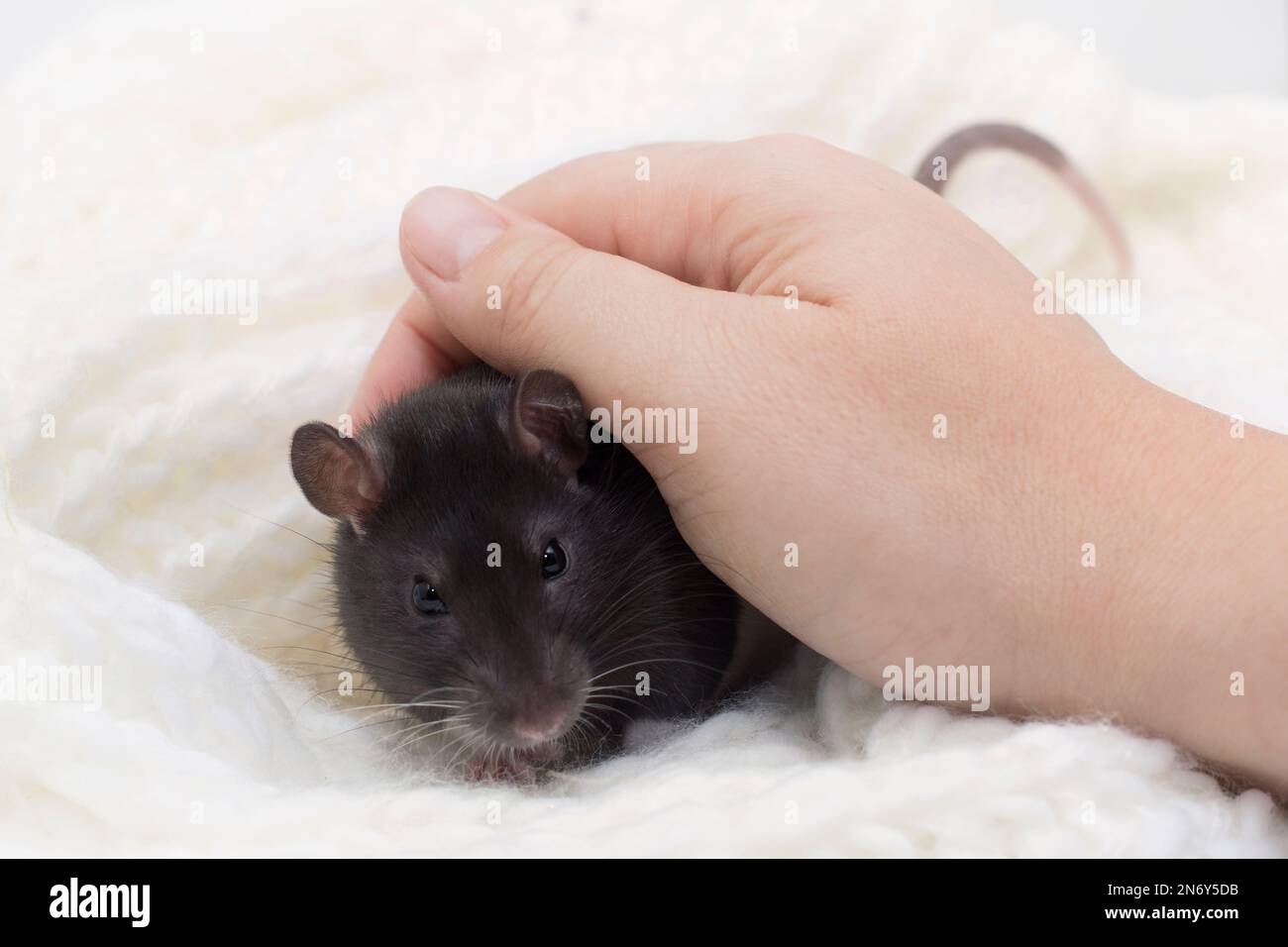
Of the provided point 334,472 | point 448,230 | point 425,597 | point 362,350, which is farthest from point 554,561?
point 362,350

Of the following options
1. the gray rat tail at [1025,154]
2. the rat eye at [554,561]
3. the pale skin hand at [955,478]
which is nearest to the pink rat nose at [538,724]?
the rat eye at [554,561]

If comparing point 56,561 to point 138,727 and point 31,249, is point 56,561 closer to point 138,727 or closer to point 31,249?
point 138,727

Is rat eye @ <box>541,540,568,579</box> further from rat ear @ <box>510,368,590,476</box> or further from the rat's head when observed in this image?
rat ear @ <box>510,368,590,476</box>

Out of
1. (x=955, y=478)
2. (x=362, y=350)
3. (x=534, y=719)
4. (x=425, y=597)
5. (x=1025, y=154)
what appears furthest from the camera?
(x=1025, y=154)

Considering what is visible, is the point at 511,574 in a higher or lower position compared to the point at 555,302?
lower

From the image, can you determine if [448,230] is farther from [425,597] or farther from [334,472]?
[425,597]
